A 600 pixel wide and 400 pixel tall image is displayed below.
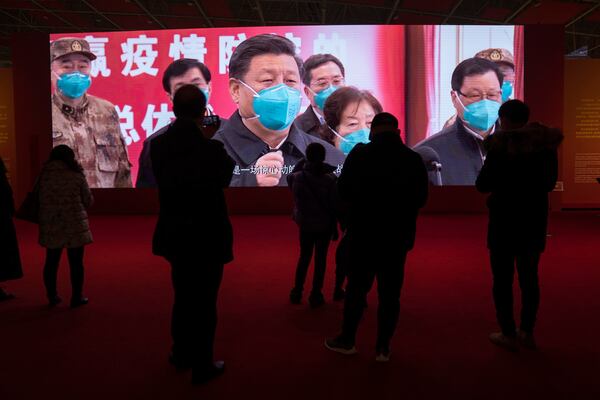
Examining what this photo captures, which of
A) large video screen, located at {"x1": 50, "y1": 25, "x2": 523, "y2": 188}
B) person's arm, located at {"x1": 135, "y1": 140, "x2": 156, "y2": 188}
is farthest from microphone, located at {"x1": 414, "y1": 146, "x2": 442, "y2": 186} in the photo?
person's arm, located at {"x1": 135, "y1": 140, "x2": 156, "y2": 188}

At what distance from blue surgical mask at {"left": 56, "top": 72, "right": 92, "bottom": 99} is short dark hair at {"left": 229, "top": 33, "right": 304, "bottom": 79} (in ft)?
9.41

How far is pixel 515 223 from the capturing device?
256 cm

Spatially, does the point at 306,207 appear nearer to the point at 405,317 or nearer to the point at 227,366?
the point at 405,317

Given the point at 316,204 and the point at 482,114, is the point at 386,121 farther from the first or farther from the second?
the point at 482,114

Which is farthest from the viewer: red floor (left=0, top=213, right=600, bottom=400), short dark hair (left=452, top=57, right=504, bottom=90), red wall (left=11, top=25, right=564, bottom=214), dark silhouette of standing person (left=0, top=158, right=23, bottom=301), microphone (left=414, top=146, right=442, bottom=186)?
red wall (left=11, top=25, right=564, bottom=214)

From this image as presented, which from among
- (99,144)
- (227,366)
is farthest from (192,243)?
(99,144)

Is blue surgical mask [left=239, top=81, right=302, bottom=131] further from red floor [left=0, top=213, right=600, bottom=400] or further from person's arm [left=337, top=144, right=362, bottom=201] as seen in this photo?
person's arm [left=337, top=144, right=362, bottom=201]

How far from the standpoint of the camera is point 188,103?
216 centimetres

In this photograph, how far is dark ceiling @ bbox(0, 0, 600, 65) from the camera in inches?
397

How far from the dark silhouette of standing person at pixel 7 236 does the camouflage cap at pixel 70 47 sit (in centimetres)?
589

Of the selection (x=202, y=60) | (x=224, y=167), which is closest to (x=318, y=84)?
(x=202, y=60)

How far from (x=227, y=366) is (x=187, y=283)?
586 mm

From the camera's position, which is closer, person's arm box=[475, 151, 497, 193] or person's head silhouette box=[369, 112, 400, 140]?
person's head silhouette box=[369, 112, 400, 140]

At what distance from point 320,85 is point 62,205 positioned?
5722 mm
